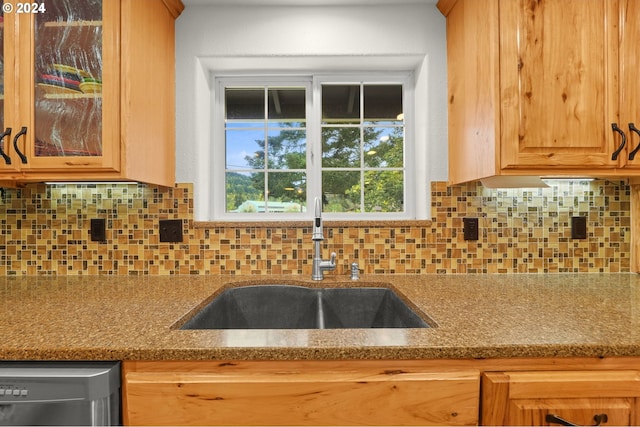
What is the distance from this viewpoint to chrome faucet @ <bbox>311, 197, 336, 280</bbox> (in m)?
1.47

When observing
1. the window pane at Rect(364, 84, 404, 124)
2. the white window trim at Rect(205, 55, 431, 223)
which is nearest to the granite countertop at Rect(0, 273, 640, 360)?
the white window trim at Rect(205, 55, 431, 223)

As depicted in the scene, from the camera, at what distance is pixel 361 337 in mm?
833

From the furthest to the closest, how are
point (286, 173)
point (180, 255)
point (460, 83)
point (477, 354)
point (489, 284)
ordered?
point (286, 173), point (180, 255), point (460, 83), point (489, 284), point (477, 354)

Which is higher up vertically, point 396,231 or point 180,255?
point 396,231

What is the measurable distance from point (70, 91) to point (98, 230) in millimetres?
617

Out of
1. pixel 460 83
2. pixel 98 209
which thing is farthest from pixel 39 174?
pixel 460 83

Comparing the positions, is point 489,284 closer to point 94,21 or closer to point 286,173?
point 286,173

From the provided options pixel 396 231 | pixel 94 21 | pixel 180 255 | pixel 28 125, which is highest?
pixel 94 21

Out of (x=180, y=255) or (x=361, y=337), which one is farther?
(x=180, y=255)

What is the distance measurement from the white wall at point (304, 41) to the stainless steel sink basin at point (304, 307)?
1.55ft

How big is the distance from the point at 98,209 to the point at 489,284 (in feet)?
5.64

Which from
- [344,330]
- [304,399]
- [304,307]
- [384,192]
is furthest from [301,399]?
[384,192]

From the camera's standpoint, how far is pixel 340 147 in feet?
5.95

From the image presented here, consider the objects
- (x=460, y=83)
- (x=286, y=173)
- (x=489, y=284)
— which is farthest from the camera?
(x=286, y=173)
